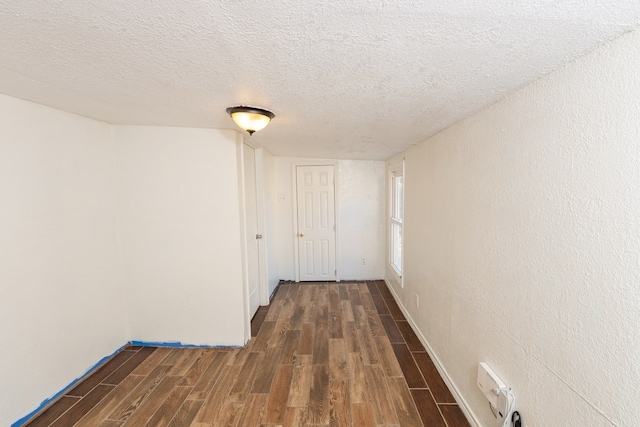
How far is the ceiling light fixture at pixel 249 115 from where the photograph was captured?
1.62 metres

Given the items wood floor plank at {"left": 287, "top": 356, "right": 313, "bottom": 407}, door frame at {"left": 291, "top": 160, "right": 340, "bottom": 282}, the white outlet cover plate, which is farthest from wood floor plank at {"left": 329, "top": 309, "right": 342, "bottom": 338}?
the white outlet cover plate

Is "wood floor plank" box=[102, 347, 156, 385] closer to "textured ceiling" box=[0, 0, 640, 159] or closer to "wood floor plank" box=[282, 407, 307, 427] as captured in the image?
"wood floor plank" box=[282, 407, 307, 427]

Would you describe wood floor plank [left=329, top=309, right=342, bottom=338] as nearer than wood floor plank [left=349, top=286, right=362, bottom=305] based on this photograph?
Yes

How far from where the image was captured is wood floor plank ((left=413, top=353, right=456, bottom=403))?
1.89 metres

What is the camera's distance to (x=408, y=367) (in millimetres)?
2225

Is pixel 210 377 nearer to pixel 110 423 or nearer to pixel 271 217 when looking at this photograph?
pixel 110 423

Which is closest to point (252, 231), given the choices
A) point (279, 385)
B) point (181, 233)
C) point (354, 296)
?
point (181, 233)

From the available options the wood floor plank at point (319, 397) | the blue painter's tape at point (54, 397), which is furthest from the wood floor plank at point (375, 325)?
the blue painter's tape at point (54, 397)

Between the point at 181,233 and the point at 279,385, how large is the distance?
162 cm

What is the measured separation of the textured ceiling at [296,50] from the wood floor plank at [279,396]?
2082 mm

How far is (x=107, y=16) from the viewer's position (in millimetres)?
785

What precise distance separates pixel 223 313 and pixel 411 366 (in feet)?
6.01

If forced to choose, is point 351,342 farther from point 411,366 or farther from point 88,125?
point 88,125

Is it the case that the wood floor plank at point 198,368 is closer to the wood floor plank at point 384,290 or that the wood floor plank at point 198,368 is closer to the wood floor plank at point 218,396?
the wood floor plank at point 218,396
